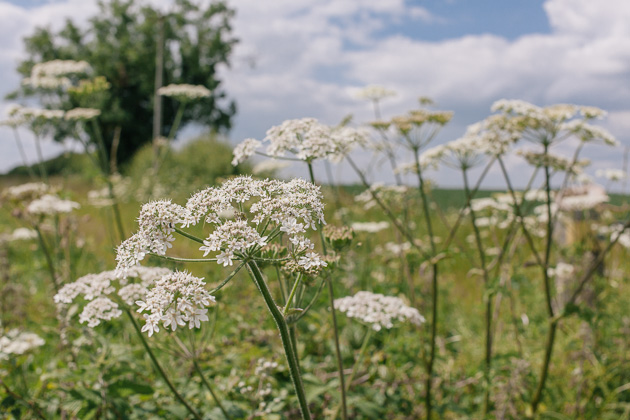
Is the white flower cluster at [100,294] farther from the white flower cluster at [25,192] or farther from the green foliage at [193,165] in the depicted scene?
the green foliage at [193,165]

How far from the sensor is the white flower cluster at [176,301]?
1.73 metres

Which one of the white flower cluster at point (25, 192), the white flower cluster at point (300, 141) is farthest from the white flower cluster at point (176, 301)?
the white flower cluster at point (25, 192)

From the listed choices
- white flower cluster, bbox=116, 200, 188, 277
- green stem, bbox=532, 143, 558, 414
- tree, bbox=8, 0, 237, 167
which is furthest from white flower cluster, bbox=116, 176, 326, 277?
tree, bbox=8, 0, 237, 167

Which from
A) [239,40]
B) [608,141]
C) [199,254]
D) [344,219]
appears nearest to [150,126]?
[239,40]

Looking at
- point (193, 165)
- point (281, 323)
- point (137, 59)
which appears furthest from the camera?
point (137, 59)

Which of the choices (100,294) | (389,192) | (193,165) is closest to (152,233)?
(100,294)

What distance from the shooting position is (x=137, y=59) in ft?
122

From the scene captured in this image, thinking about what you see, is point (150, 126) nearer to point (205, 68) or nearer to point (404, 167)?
point (205, 68)

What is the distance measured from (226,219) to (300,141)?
108cm

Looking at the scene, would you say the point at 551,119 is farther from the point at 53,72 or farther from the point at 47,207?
the point at 53,72

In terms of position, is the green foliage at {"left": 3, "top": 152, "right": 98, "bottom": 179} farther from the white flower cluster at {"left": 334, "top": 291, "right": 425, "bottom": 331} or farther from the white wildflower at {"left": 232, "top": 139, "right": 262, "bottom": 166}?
the white flower cluster at {"left": 334, "top": 291, "right": 425, "bottom": 331}

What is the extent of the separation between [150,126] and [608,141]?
4231cm

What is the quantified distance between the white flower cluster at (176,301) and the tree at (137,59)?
3828 centimetres

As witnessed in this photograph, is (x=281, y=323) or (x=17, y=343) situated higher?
(x=281, y=323)
